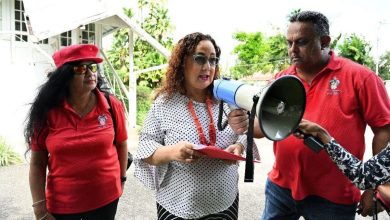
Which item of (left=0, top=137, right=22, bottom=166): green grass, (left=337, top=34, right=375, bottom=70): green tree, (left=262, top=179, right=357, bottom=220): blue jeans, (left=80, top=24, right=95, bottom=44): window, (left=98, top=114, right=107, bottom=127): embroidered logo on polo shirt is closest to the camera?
(left=262, top=179, right=357, bottom=220): blue jeans

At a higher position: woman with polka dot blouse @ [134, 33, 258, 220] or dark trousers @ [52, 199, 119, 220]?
woman with polka dot blouse @ [134, 33, 258, 220]

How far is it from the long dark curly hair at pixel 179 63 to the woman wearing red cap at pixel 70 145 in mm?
648

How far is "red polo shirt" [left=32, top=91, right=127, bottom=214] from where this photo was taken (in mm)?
2562

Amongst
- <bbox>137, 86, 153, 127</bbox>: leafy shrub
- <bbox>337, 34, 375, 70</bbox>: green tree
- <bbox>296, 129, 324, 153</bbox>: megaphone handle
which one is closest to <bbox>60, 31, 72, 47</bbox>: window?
<bbox>137, 86, 153, 127</bbox>: leafy shrub

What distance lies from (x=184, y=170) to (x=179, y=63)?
0.67 metres

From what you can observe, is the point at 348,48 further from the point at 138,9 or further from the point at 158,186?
the point at 158,186

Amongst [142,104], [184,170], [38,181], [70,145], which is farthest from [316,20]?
[142,104]

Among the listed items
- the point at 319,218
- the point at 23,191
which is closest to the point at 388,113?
the point at 319,218

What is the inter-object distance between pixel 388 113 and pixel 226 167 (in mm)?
1043

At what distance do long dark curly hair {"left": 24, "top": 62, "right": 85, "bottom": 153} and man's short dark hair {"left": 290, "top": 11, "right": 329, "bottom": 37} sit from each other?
5.42 ft

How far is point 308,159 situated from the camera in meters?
2.33

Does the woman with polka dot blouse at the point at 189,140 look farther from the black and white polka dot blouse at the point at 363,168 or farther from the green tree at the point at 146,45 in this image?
the green tree at the point at 146,45

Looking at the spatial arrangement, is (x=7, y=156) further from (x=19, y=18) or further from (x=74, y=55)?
(x=74, y=55)

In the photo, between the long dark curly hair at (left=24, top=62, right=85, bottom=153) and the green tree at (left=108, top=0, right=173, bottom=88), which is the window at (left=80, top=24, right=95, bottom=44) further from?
the long dark curly hair at (left=24, top=62, right=85, bottom=153)
